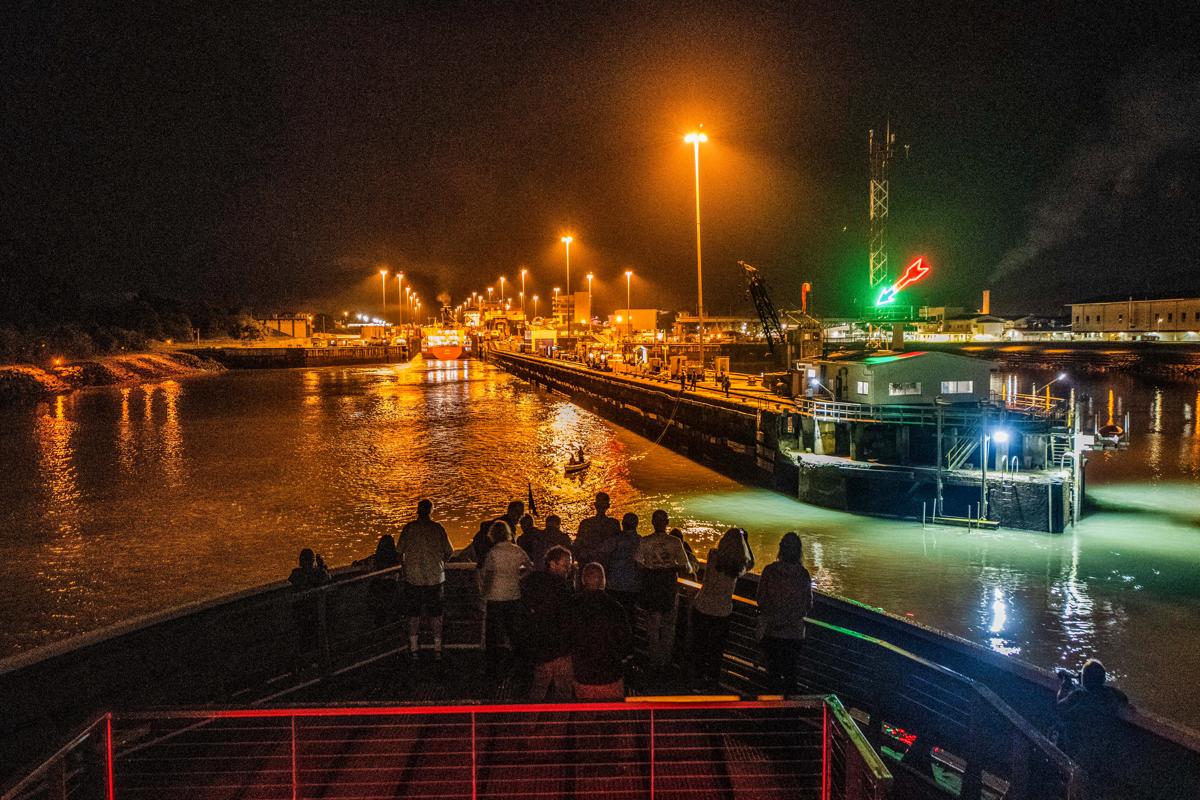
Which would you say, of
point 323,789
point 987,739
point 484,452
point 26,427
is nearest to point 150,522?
point 484,452

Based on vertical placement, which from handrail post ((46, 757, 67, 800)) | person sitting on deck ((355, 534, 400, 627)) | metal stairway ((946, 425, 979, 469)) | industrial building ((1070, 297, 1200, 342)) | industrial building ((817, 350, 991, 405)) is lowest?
metal stairway ((946, 425, 979, 469))

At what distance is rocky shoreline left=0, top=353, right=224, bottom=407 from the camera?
71.6m

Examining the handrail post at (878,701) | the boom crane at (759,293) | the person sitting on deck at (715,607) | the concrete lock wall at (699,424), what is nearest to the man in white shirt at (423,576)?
the person sitting on deck at (715,607)

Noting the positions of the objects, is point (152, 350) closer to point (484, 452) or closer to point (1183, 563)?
point (484, 452)

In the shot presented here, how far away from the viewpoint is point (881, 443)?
2573 cm

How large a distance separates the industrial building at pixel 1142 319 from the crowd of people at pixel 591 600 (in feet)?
449

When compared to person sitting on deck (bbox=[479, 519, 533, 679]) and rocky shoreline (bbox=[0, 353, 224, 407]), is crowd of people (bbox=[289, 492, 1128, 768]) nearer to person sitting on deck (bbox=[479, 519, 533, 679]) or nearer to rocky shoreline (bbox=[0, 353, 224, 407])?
person sitting on deck (bbox=[479, 519, 533, 679])

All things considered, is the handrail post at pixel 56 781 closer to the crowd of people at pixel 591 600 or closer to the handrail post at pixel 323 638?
the crowd of people at pixel 591 600

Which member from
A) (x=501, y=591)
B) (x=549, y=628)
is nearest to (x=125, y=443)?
(x=501, y=591)

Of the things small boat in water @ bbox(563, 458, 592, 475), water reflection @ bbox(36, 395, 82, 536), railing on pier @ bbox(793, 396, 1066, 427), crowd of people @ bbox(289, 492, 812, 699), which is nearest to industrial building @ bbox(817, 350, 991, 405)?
railing on pier @ bbox(793, 396, 1066, 427)

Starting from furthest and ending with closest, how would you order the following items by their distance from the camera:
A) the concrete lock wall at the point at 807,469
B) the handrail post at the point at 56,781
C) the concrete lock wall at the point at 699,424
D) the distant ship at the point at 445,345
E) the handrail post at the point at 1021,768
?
the distant ship at the point at 445,345 < the concrete lock wall at the point at 699,424 < the concrete lock wall at the point at 807,469 < the handrail post at the point at 1021,768 < the handrail post at the point at 56,781

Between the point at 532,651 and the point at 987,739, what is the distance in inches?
134

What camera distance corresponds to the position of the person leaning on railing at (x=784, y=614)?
694 cm

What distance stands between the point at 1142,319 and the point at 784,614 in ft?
491
